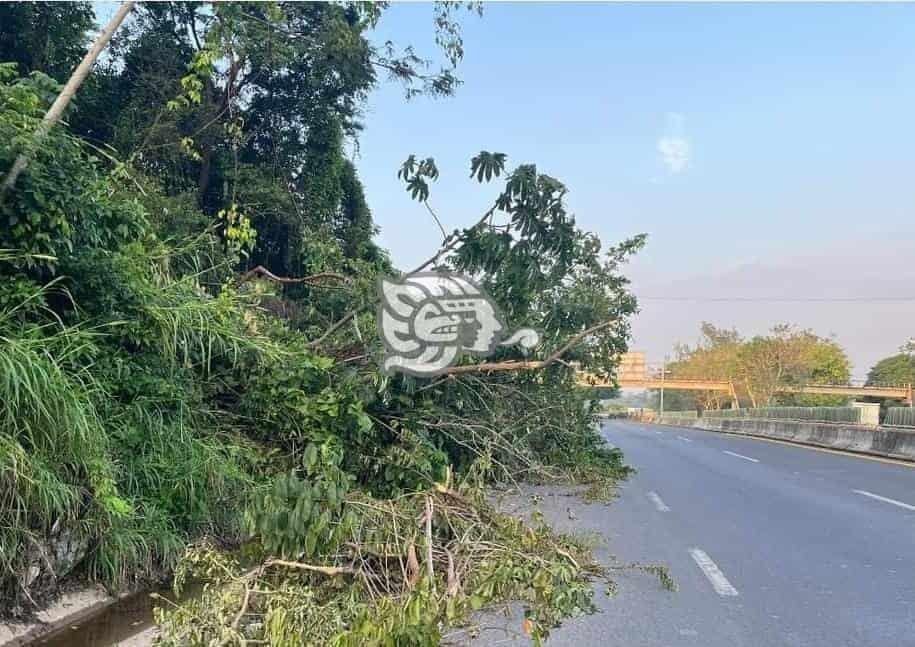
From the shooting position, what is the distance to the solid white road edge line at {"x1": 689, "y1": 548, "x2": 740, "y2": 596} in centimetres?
514

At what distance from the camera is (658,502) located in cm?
954

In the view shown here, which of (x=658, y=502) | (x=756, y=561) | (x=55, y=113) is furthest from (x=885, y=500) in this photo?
(x=55, y=113)

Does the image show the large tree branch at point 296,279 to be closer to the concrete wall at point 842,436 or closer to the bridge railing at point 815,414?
the concrete wall at point 842,436

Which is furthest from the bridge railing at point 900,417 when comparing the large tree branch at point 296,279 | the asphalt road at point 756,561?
the large tree branch at point 296,279

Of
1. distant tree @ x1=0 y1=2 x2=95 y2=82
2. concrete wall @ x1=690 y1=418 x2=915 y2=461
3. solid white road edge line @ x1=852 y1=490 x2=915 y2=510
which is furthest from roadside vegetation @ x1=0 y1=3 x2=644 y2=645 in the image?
concrete wall @ x1=690 y1=418 x2=915 y2=461

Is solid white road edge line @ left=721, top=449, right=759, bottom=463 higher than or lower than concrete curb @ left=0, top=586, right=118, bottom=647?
higher

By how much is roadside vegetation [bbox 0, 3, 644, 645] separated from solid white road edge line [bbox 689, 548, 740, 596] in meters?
1.06

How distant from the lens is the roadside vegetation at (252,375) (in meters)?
4.00

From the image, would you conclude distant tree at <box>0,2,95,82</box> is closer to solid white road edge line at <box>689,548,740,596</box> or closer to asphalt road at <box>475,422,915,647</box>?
asphalt road at <box>475,422,915,647</box>

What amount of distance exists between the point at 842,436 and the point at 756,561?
58.1 feet

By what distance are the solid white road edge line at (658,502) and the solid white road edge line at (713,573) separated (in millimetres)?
2440

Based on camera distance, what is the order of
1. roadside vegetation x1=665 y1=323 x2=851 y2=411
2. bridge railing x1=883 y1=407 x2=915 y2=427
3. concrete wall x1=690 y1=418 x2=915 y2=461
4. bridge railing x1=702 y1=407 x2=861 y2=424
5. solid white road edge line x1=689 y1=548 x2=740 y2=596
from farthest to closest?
roadside vegetation x1=665 y1=323 x2=851 y2=411 < bridge railing x1=702 y1=407 x2=861 y2=424 < bridge railing x1=883 y1=407 x2=915 y2=427 < concrete wall x1=690 y1=418 x2=915 y2=461 < solid white road edge line x1=689 y1=548 x2=740 y2=596

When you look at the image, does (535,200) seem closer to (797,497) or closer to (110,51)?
(797,497)

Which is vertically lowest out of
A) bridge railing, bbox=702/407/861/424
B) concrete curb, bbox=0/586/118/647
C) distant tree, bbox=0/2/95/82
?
concrete curb, bbox=0/586/118/647
